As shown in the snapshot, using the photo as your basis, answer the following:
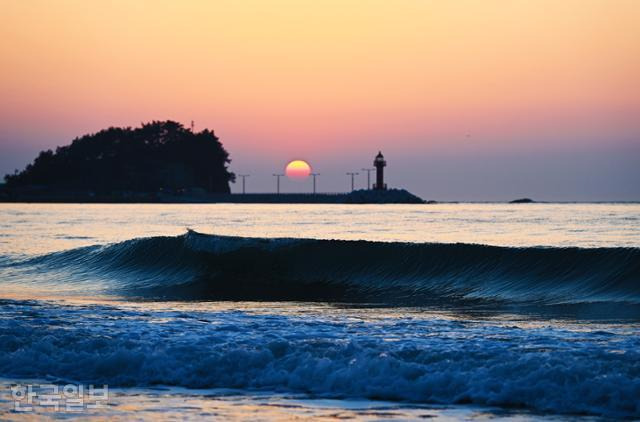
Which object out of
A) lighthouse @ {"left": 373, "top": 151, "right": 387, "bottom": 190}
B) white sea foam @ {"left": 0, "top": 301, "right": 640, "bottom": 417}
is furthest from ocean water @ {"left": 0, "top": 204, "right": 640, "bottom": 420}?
lighthouse @ {"left": 373, "top": 151, "right": 387, "bottom": 190}

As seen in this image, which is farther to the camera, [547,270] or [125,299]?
[547,270]

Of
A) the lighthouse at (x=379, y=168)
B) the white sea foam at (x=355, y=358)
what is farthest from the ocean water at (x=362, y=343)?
the lighthouse at (x=379, y=168)

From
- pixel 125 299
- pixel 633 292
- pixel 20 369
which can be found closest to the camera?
pixel 20 369

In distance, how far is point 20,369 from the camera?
1022 centimetres

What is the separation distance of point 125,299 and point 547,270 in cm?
959

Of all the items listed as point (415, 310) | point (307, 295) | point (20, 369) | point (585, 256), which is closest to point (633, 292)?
point (585, 256)

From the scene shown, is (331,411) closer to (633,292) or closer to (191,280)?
(633,292)
